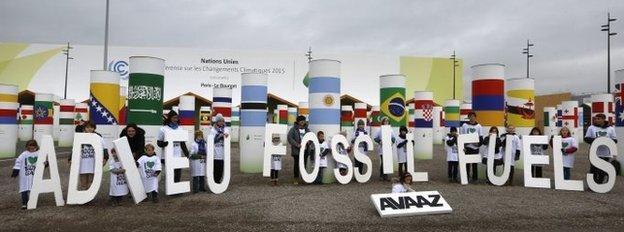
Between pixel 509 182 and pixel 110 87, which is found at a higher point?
pixel 110 87

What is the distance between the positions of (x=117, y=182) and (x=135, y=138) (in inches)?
38.6

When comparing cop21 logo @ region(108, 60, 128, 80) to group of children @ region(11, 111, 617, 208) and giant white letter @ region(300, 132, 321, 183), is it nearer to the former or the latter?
group of children @ region(11, 111, 617, 208)

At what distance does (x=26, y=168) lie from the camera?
24.4ft

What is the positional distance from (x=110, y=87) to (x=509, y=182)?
10160mm

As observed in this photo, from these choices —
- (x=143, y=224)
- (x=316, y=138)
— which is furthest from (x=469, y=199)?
(x=143, y=224)

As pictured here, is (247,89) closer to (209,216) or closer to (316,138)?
(316,138)

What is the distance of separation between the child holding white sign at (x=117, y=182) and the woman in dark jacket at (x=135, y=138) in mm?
529

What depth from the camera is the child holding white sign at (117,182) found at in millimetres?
7668

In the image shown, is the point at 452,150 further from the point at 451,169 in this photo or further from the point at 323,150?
the point at 323,150

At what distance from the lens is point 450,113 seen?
2503 centimetres

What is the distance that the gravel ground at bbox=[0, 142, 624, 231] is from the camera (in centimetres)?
621

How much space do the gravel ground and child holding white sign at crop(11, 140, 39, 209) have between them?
29 centimetres

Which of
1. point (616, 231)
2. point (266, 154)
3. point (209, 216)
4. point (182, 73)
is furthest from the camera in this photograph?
point (182, 73)

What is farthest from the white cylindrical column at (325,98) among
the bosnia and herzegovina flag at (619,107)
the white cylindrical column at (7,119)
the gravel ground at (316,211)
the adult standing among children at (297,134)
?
the white cylindrical column at (7,119)
